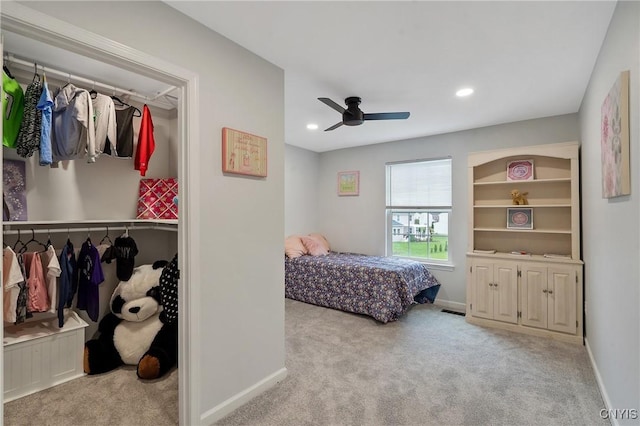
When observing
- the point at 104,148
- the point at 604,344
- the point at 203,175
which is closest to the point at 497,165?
the point at 604,344

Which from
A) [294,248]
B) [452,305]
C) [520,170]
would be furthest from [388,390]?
[520,170]

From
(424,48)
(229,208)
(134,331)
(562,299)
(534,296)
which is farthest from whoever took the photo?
(534,296)

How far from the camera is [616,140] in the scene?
1.67m

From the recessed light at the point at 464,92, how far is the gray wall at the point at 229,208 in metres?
1.62

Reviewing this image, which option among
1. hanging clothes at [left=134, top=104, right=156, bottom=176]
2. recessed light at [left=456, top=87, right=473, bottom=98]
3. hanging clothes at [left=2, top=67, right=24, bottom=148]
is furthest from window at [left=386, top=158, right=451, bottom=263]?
hanging clothes at [left=2, top=67, right=24, bottom=148]

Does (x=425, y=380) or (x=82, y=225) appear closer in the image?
(x=425, y=380)

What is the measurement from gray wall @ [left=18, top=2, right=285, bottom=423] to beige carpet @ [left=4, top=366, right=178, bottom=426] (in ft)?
1.49

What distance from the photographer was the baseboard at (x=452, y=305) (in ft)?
13.6

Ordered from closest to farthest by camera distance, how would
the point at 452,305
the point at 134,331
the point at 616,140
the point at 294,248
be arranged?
the point at 616,140
the point at 134,331
the point at 452,305
the point at 294,248

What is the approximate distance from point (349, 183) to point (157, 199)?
3.11 metres

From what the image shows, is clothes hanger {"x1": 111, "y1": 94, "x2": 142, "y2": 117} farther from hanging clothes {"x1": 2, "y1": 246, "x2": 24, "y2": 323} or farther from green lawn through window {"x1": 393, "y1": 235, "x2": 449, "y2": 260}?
green lawn through window {"x1": 393, "y1": 235, "x2": 449, "y2": 260}

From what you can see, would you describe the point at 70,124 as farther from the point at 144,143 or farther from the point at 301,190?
the point at 301,190

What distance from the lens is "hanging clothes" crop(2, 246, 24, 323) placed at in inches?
80.8

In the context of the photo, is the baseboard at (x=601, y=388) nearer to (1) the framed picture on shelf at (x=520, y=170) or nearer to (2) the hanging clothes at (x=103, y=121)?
(1) the framed picture on shelf at (x=520, y=170)
